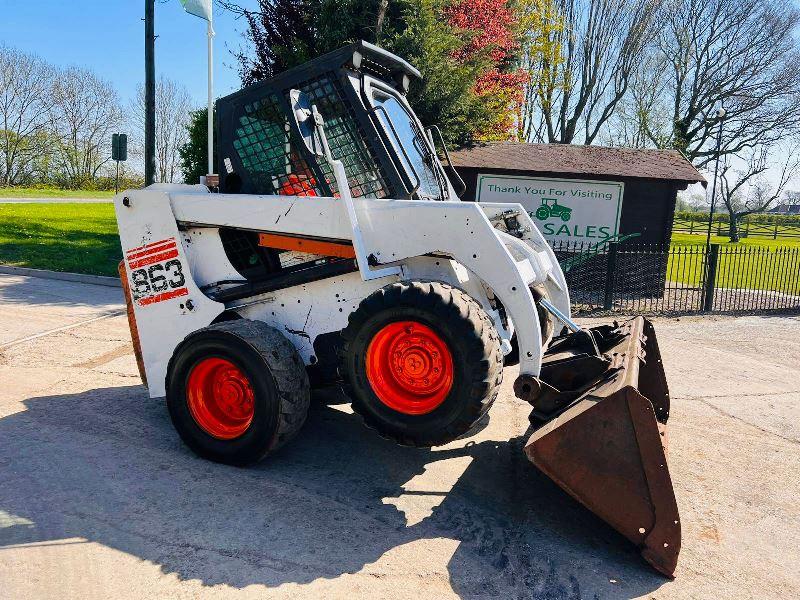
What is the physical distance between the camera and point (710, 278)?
1171cm

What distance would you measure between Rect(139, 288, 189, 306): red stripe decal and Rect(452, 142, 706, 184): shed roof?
10.3 meters

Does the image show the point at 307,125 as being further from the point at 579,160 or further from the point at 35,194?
the point at 35,194

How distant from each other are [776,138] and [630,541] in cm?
3276

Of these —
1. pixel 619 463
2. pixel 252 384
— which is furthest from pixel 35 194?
pixel 619 463

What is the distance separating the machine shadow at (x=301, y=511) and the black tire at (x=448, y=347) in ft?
→ 1.63

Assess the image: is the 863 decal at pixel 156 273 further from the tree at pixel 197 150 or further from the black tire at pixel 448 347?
the tree at pixel 197 150

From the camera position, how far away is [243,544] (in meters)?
3.21

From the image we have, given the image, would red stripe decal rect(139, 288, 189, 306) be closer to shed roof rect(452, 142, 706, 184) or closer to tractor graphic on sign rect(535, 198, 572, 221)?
shed roof rect(452, 142, 706, 184)

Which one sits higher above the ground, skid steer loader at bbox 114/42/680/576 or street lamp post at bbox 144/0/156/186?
street lamp post at bbox 144/0/156/186

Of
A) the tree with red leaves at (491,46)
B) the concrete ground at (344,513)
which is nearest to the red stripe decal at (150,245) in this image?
the concrete ground at (344,513)

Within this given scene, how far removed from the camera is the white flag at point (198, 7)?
443 inches

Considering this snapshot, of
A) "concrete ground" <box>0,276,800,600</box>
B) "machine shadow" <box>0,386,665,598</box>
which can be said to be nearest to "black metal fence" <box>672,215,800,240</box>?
"concrete ground" <box>0,276,800,600</box>

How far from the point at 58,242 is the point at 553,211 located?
10494mm

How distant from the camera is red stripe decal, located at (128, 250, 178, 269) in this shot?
173 inches
